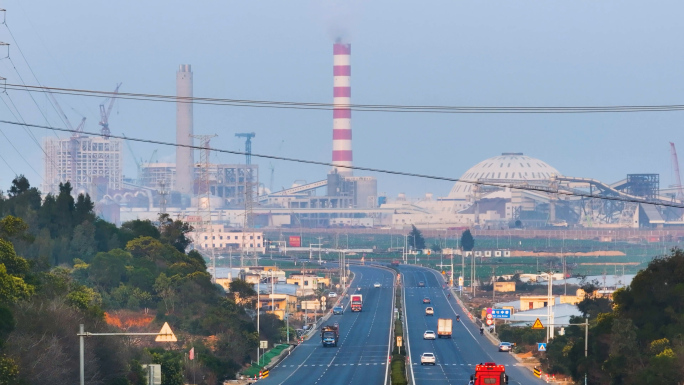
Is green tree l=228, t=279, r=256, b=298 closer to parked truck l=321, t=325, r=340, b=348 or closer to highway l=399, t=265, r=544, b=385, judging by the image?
parked truck l=321, t=325, r=340, b=348

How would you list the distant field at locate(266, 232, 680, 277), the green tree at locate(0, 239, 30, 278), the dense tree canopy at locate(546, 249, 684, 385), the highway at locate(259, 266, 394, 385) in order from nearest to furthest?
the dense tree canopy at locate(546, 249, 684, 385), the green tree at locate(0, 239, 30, 278), the highway at locate(259, 266, 394, 385), the distant field at locate(266, 232, 680, 277)

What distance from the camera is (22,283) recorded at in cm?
3756

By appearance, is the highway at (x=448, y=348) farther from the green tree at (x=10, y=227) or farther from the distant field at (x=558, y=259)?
the distant field at (x=558, y=259)

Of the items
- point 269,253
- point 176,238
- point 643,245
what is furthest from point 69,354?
point 643,245

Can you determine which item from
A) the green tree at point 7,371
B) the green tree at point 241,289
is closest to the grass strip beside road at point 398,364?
the green tree at point 241,289

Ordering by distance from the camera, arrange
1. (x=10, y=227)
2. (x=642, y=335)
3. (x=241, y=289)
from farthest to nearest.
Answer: (x=241, y=289), (x=10, y=227), (x=642, y=335)

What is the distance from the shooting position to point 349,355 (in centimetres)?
6022

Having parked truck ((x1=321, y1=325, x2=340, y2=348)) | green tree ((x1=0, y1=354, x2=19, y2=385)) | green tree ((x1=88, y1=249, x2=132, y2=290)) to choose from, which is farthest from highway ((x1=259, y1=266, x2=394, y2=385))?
green tree ((x1=0, y1=354, x2=19, y2=385))

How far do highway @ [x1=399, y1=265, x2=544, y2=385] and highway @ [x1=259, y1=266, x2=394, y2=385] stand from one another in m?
1.63

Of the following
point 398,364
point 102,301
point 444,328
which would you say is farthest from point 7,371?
A: point 444,328

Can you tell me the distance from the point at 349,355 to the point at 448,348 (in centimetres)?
639

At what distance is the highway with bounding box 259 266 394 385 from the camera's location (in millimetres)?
48562

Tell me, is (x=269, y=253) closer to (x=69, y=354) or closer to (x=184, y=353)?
(x=184, y=353)

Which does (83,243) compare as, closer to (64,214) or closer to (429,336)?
(64,214)
